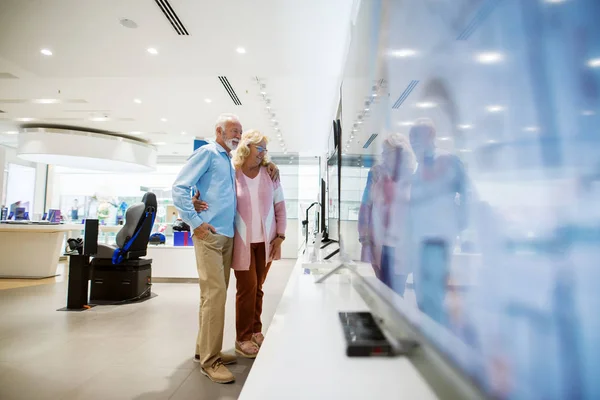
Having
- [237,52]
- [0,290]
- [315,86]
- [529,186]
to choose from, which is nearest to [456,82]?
[529,186]

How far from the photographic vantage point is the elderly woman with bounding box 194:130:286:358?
7.00ft

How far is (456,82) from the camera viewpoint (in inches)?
18.6

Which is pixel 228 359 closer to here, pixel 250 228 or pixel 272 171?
pixel 250 228

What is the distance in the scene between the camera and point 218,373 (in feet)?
6.42

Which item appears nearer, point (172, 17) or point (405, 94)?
point (405, 94)

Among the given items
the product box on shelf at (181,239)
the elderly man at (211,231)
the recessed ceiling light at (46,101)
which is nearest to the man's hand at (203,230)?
the elderly man at (211,231)

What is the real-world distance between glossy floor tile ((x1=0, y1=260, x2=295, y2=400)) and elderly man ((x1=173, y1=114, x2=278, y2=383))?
0.21 meters

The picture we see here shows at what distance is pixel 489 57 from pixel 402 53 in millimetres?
438

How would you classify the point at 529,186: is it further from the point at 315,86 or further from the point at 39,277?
the point at 39,277

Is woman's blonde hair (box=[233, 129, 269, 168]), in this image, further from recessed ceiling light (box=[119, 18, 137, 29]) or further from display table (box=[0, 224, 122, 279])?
display table (box=[0, 224, 122, 279])

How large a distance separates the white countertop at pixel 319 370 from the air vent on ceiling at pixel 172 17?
323 cm

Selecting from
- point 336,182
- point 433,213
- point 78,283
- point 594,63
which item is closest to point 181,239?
point 78,283

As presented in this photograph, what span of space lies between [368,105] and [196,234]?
124cm

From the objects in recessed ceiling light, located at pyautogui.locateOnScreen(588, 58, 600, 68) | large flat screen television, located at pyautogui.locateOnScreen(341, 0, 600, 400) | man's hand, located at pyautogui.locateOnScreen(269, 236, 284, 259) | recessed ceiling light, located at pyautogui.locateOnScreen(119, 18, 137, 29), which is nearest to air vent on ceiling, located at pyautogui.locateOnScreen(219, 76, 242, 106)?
recessed ceiling light, located at pyautogui.locateOnScreen(119, 18, 137, 29)
